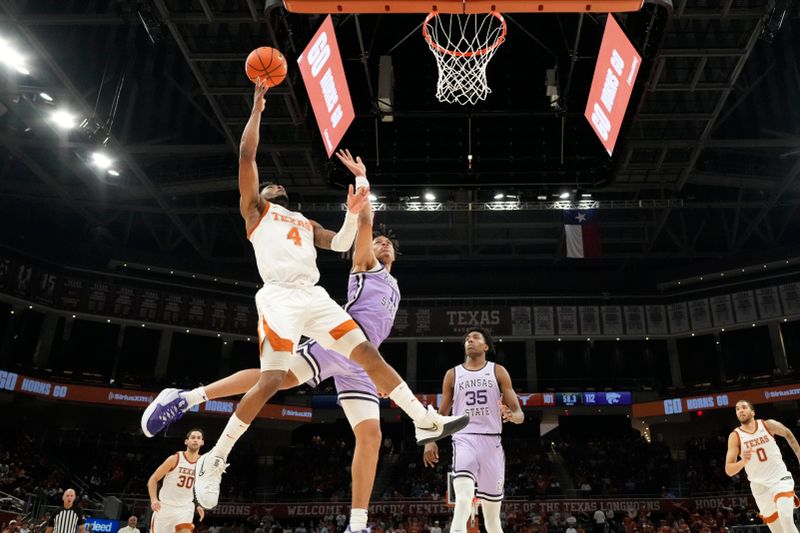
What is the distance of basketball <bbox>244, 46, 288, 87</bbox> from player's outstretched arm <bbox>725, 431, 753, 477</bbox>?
6803 mm

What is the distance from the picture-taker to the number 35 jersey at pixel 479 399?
264 inches

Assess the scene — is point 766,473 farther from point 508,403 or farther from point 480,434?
point 480,434

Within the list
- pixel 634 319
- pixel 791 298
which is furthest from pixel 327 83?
pixel 791 298

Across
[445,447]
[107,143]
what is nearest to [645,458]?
[445,447]

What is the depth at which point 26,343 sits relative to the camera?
2870 centimetres

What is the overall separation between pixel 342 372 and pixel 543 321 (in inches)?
1092

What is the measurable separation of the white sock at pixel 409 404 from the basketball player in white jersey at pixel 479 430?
166cm

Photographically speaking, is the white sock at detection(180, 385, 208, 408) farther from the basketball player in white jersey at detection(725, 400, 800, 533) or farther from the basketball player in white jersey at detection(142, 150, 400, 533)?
the basketball player in white jersey at detection(725, 400, 800, 533)

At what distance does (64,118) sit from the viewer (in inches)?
802

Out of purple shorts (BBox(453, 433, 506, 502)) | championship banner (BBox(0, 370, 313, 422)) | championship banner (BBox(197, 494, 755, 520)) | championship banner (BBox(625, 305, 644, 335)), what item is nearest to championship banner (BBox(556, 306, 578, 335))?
championship banner (BBox(625, 305, 644, 335))

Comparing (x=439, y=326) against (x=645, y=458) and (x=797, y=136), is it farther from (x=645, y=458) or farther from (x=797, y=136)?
(x=797, y=136)

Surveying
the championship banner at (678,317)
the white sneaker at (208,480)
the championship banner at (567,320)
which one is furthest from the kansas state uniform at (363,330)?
the championship banner at (678,317)

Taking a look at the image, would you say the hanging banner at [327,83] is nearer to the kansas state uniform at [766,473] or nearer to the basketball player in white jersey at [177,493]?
the basketball player in white jersey at [177,493]

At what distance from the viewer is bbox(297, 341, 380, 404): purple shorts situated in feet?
16.2
